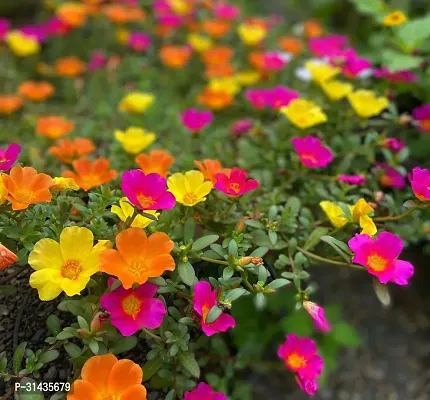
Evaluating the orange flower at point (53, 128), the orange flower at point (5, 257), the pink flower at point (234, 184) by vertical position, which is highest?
the pink flower at point (234, 184)

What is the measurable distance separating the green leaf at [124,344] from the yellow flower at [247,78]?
1.35 metres

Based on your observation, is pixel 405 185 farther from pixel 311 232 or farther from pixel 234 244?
pixel 234 244

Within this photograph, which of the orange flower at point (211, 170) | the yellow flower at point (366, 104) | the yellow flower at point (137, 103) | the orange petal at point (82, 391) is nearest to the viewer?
the orange petal at point (82, 391)

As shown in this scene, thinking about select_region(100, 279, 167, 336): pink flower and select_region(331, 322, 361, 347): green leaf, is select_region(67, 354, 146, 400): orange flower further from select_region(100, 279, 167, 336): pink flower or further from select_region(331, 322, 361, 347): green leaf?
select_region(331, 322, 361, 347): green leaf

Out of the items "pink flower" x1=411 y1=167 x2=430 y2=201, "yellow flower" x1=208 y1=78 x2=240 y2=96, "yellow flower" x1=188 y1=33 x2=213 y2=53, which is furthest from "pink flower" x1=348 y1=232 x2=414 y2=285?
"yellow flower" x1=188 y1=33 x2=213 y2=53

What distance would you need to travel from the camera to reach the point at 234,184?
4.13 feet

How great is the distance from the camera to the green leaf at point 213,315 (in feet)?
3.56

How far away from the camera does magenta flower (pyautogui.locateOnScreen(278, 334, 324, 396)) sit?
3.90ft

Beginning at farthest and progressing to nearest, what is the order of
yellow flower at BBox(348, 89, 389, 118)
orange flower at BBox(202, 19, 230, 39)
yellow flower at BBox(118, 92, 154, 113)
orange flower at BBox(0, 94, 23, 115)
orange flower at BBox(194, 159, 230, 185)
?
orange flower at BBox(202, 19, 230, 39)
orange flower at BBox(0, 94, 23, 115)
yellow flower at BBox(118, 92, 154, 113)
yellow flower at BBox(348, 89, 389, 118)
orange flower at BBox(194, 159, 230, 185)

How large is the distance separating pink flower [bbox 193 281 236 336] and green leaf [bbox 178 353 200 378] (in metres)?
0.11

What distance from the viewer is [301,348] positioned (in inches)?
49.8

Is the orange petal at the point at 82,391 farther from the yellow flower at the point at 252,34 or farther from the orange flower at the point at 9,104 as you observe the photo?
the yellow flower at the point at 252,34

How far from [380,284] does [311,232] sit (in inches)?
10.0

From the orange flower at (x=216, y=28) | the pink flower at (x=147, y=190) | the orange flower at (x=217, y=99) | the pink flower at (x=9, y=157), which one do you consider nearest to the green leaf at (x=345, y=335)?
the orange flower at (x=217, y=99)
